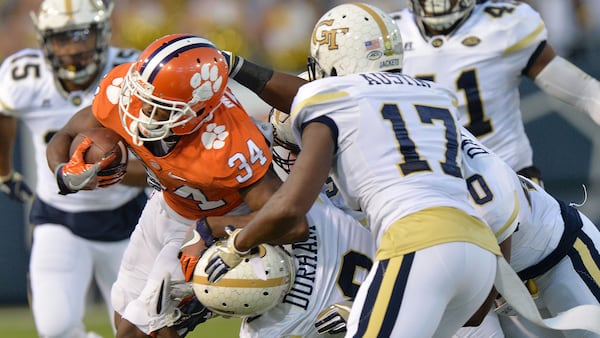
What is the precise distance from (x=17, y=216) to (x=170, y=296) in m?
4.18

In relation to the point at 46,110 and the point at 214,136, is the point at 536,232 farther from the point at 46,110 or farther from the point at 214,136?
the point at 46,110

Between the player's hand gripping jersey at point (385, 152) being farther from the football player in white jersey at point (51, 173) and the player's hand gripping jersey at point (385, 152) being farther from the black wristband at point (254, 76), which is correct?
the football player in white jersey at point (51, 173)

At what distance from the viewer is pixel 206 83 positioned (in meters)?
3.79

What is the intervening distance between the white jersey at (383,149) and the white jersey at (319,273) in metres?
0.45

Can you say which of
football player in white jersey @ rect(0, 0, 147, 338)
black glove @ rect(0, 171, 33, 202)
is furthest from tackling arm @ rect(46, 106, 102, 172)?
black glove @ rect(0, 171, 33, 202)

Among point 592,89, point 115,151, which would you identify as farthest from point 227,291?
point 592,89

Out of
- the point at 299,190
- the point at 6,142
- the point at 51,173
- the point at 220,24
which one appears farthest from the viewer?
the point at 220,24

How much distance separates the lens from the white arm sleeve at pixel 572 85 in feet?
17.1

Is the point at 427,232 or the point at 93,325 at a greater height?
the point at 427,232

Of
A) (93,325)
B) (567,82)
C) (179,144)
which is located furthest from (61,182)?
(93,325)

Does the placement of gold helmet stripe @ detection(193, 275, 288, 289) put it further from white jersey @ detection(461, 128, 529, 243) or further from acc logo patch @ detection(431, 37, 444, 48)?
acc logo patch @ detection(431, 37, 444, 48)

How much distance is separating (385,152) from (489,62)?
2136 millimetres

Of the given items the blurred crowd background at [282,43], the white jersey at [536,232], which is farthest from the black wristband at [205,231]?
the blurred crowd background at [282,43]

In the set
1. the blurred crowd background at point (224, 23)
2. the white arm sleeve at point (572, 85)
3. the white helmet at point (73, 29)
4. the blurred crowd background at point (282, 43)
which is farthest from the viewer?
the blurred crowd background at point (224, 23)
